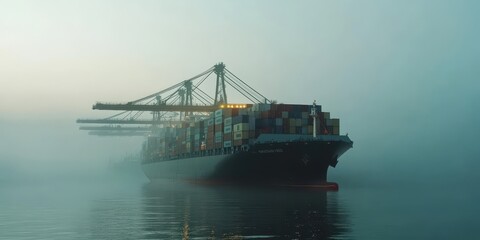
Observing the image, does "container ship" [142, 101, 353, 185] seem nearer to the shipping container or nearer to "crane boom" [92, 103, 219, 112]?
the shipping container

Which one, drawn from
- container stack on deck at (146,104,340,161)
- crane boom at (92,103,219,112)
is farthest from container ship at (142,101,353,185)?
crane boom at (92,103,219,112)

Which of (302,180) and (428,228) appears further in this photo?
(302,180)

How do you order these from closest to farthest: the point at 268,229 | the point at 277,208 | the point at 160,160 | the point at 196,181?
the point at 268,229 < the point at 277,208 < the point at 196,181 < the point at 160,160

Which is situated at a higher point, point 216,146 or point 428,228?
point 216,146

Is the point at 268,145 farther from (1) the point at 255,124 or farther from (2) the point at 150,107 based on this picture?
(2) the point at 150,107

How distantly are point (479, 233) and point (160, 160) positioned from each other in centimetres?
11197

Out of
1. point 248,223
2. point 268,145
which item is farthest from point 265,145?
point 248,223

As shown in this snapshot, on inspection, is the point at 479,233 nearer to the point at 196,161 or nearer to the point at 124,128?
the point at 196,161

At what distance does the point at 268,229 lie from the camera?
26.5m

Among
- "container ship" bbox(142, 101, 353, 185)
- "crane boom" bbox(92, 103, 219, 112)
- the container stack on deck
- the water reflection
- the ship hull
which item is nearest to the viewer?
the water reflection

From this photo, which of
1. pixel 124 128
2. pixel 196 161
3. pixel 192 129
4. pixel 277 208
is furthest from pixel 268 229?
pixel 124 128

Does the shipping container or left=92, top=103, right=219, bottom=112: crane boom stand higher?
left=92, top=103, right=219, bottom=112: crane boom

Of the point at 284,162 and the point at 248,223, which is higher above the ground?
the point at 284,162

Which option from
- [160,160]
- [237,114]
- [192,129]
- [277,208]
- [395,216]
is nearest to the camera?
[395,216]
